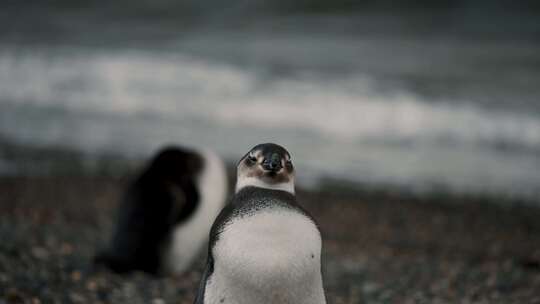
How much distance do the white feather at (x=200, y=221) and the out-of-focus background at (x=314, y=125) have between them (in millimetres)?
234

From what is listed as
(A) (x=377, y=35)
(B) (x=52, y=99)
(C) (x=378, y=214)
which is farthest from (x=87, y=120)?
(A) (x=377, y=35)

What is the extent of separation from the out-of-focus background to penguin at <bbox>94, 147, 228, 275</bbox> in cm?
25

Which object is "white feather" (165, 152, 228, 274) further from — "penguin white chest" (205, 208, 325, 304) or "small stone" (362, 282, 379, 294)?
"penguin white chest" (205, 208, 325, 304)

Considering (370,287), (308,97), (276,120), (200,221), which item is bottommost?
(276,120)

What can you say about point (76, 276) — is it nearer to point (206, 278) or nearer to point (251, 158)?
point (206, 278)

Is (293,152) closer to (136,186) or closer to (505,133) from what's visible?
(505,133)

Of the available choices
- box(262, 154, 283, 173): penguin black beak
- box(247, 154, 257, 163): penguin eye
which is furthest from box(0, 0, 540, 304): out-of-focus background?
box(262, 154, 283, 173): penguin black beak

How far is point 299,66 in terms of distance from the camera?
64.6 feet

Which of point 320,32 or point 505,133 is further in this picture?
point 320,32

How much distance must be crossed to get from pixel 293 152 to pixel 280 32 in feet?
38.7

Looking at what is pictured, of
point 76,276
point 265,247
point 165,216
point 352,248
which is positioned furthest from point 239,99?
point 265,247

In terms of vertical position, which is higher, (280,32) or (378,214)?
(280,32)

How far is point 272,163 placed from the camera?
11.2ft

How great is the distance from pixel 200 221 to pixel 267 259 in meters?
3.60
